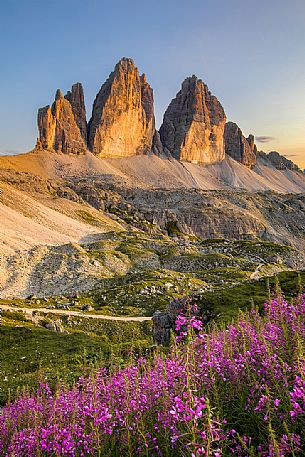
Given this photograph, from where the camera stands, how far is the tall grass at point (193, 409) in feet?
17.0

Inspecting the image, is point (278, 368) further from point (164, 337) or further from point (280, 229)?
point (280, 229)

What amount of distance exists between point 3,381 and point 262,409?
2030 centimetres

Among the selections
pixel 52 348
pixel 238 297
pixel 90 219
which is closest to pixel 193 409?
pixel 52 348

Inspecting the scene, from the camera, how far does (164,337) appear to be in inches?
1104

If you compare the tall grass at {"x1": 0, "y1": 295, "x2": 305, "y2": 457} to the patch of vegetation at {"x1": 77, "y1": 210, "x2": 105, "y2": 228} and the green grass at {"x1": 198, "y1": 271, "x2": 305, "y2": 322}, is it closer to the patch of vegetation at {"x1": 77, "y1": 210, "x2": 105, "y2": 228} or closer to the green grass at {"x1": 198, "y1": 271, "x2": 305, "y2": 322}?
the green grass at {"x1": 198, "y1": 271, "x2": 305, "y2": 322}

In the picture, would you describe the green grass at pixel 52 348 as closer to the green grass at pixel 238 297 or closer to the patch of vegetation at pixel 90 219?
the green grass at pixel 238 297

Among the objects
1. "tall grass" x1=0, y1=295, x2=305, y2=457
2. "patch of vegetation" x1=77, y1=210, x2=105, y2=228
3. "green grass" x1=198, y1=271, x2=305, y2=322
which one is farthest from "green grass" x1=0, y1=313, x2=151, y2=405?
"patch of vegetation" x1=77, y1=210, x2=105, y2=228

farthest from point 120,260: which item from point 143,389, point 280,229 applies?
point 280,229

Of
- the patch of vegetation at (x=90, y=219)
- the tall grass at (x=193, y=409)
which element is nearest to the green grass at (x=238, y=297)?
the tall grass at (x=193, y=409)

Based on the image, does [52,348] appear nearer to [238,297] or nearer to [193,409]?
[238,297]

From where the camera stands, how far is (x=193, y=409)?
5066 mm

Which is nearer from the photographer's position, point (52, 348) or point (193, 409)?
point (193, 409)

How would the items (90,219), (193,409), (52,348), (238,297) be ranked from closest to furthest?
(193,409), (52,348), (238,297), (90,219)

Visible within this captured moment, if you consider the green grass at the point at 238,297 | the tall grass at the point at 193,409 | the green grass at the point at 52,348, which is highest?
the tall grass at the point at 193,409
